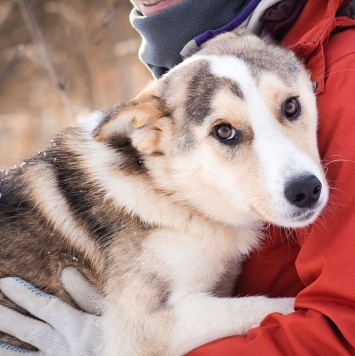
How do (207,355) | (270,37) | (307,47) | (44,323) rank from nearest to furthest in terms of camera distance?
1. (207,355)
2. (307,47)
3. (44,323)
4. (270,37)

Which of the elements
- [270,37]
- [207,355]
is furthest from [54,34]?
[207,355]

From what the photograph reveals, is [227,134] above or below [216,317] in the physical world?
above

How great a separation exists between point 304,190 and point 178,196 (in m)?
0.65

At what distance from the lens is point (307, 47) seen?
2.28 m

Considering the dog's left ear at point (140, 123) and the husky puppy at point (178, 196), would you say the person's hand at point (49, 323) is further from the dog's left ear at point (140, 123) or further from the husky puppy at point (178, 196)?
the dog's left ear at point (140, 123)

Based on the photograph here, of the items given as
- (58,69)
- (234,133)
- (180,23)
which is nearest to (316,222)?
(234,133)

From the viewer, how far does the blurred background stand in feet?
27.6

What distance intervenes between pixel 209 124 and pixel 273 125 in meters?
0.26

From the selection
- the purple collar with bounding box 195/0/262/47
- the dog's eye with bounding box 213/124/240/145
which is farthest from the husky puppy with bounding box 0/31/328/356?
the purple collar with bounding box 195/0/262/47

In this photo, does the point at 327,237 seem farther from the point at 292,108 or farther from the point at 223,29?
the point at 223,29

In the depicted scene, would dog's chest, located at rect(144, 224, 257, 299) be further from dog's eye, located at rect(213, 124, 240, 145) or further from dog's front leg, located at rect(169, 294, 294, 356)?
dog's eye, located at rect(213, 124, 240, 145)

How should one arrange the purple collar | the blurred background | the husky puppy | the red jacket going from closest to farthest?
the red jacket → the husky puppy → the purple collar → the blurred background

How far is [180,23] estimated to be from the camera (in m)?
2.90

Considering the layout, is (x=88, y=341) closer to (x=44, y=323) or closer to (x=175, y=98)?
(x=44, y=323)
